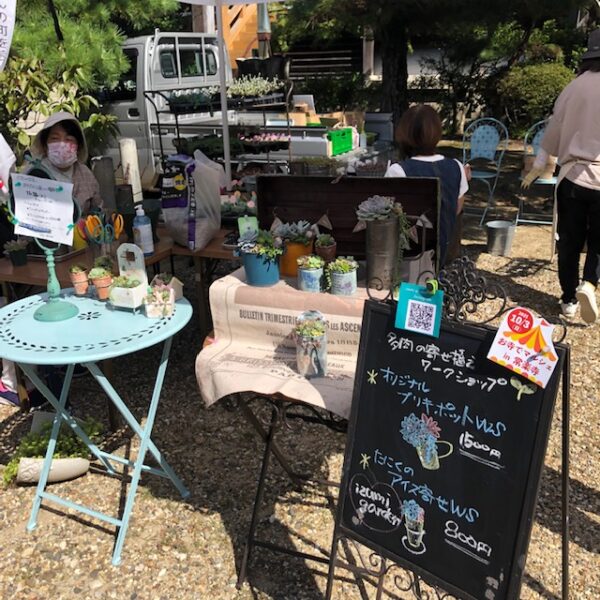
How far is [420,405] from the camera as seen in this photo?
1.64 meters

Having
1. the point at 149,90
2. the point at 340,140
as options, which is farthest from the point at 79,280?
the point at 149,90

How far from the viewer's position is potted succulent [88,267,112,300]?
2.51 meters

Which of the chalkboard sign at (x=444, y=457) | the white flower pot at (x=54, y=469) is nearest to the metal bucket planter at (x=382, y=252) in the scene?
the chalkboard sign at (x=444, y=457)

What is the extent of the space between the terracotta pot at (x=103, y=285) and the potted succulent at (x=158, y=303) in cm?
25

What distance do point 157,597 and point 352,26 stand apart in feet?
24.5

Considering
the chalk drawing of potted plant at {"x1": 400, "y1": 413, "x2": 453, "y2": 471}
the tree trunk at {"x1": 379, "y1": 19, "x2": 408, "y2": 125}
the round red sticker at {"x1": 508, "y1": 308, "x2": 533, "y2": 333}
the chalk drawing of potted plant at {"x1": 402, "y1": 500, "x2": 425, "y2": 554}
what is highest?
the tree trunk at {"x1": 379, "y1": 19, "x2": 408, "y2": 125}

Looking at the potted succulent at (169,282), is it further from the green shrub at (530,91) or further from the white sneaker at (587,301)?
the green shrub at (530,91)

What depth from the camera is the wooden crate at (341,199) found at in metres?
2.30

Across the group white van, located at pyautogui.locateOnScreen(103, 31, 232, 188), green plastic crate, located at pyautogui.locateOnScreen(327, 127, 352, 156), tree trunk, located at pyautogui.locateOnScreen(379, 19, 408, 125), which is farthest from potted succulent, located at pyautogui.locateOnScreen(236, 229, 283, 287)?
tree trunk, located at pyautogui.locateOnScreen(379, 19, 408, 125)

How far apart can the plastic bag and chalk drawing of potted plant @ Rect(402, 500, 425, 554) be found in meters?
1.87

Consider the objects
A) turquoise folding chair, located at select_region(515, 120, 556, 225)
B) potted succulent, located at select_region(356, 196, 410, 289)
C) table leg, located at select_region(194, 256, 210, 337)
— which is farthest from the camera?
turquoise folding chair, located at select_region(515, 120, 556, 225)

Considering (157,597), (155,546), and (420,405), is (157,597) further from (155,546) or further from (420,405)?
(420,405)

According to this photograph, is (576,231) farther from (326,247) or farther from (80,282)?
(80,282)

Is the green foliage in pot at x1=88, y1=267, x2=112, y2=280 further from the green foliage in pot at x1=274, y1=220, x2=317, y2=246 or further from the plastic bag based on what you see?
→ the green foliage in pot at x1=274, y1=220, x2=317, y2=246
